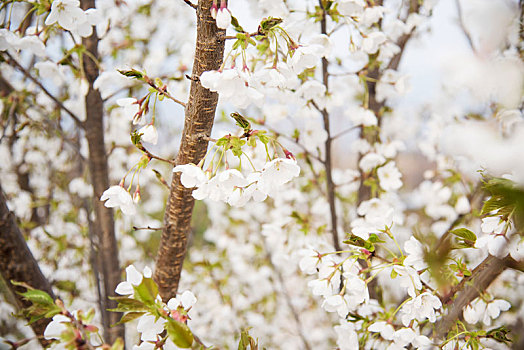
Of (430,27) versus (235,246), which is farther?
(235,246)

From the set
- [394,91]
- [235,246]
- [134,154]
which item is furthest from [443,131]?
[134,154]

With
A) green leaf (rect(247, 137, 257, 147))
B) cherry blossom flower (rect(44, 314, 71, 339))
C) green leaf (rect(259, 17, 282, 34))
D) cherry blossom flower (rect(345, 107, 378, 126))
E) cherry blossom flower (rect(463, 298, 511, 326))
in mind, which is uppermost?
green leaf (rect(259, 17, 282, 34))

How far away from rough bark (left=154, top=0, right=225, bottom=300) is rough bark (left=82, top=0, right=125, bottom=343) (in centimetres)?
34

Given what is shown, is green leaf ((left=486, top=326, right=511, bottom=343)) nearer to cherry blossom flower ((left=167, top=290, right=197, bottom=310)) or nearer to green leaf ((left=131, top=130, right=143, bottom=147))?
cherry blossom flower ((left=167, top=290, right=197, bottom=310))

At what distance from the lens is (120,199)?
72 centimetres

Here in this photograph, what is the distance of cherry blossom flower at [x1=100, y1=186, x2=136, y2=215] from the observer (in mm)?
712

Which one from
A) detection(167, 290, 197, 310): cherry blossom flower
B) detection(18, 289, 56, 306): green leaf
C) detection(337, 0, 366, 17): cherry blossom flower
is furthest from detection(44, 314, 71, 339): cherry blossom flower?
detection(337, 0, 366, 17): cherry blossom flower

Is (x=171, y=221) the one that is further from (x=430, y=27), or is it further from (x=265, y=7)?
(x=430, y=27)

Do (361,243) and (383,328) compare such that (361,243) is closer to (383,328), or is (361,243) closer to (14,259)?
(383,328)

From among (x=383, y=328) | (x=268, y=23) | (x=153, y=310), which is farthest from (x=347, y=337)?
(x=268, y=23)

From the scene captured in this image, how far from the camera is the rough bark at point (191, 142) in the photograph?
62 centimetres

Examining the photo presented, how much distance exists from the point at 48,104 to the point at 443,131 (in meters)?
2.03

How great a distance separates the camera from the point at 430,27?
1.65 m

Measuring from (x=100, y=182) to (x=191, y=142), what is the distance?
0.59 meters
